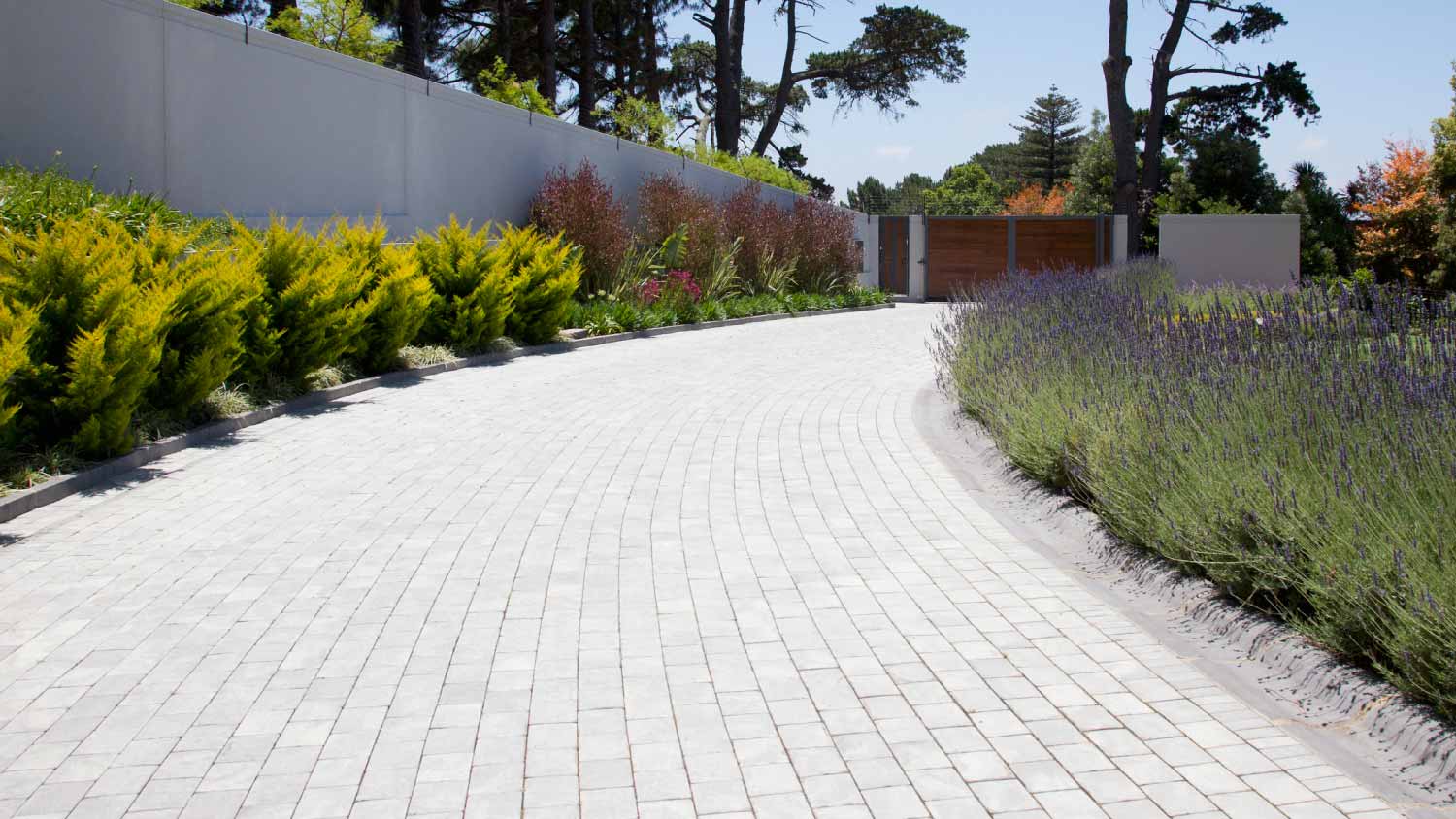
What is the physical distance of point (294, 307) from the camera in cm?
1106

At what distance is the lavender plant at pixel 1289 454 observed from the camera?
4.39 m

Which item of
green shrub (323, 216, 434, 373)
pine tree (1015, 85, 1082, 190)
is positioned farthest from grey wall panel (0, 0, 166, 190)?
pine tree (1015, 85, 1082, 190)

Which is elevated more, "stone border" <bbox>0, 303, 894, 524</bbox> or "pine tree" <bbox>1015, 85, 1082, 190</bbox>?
"pine tree" <bbox>1015, 85, 1082, 190</bbox>

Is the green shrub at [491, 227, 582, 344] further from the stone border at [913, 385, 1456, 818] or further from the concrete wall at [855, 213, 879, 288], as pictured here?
the concrete wall at [855, 213, 879, 288]

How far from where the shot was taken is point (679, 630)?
17.5 feet

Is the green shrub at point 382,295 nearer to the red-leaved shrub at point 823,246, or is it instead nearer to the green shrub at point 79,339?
the green shrub at point 79,339

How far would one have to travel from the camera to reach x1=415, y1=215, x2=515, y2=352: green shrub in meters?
14.7

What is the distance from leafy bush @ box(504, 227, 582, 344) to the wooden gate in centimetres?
2056

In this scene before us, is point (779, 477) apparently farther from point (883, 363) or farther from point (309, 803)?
point (883, 363)

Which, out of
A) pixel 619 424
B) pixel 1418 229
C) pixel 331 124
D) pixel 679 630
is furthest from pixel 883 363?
pixel 1418 229

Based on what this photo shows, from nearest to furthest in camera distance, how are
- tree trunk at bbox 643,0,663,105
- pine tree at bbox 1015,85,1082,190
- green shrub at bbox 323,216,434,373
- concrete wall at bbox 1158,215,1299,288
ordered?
green shrub at bbox 323,216,434,373 < concrete wall at bbox 1158,215,1299,288 < tree trunk at bbox 643,0,663,105 < pine tree at bbox 1015,85,1082,190

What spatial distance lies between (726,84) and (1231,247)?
50.7 ft

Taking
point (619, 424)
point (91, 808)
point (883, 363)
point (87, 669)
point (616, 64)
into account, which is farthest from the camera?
point (616, 64)

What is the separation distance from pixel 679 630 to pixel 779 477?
334 cm
